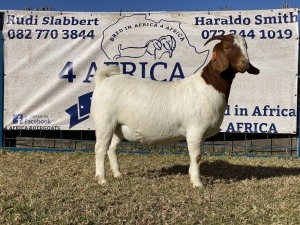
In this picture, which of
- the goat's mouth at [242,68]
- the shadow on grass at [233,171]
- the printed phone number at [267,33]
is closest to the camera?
the goat's mouth at [242,68]

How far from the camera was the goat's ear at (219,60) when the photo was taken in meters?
Answer: 5.29

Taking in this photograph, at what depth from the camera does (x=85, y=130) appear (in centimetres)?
827

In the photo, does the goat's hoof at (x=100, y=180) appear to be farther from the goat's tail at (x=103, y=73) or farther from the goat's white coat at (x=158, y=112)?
the goat's tail at (x=103, y=73)

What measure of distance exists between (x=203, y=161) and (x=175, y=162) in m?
0.50

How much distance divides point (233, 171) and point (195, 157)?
5.05 feet

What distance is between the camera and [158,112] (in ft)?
18.0

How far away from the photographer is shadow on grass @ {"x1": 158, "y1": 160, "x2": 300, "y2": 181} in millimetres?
6430

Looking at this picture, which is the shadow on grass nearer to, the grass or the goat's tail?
the grass

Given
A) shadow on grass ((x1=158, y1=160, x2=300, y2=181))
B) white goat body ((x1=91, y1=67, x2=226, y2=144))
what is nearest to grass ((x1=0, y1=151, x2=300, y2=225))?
shadow on grass ((x1=158, y1=160, x2=300, y2=181))

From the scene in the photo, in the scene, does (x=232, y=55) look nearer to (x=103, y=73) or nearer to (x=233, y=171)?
(x=103, y=73)

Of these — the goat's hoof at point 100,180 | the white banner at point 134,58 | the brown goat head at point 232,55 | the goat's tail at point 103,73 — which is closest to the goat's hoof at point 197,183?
the goat's hoof at point 100,180

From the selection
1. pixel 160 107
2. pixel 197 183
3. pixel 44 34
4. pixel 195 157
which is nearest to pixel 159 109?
pixel 160 107

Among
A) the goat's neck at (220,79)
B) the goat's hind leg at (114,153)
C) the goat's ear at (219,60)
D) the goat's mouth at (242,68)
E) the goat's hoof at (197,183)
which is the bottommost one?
the goat's hoof at (197,183)

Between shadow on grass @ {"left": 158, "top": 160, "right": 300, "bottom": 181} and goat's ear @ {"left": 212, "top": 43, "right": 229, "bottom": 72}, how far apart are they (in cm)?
176
